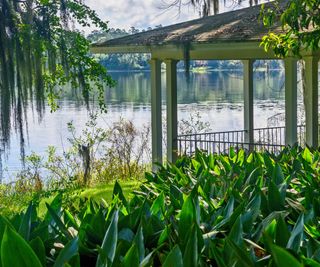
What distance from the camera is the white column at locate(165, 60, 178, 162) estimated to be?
8.82 metres

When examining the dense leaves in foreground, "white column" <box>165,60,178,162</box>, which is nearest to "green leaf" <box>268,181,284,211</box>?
the dense leaves in foreground

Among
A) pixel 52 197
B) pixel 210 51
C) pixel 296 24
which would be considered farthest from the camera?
pixel 210 51

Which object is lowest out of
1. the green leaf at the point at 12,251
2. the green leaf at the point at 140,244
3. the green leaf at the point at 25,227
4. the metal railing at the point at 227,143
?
the metal railing at the point at 227,143

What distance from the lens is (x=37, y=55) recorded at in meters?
8.03

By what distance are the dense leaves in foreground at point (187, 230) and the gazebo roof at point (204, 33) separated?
443cm

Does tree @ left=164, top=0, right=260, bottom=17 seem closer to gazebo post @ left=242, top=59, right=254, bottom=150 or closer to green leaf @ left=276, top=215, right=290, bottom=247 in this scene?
gazebo post @ left=242, top=59, right=254, bottom=150

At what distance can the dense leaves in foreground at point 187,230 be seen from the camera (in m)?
1.70

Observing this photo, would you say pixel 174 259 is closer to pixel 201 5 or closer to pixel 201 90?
pixel 201 5

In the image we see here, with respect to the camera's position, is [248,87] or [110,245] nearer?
[110,245]

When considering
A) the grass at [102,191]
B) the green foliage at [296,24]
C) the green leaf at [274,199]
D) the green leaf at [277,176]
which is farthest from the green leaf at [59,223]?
the grass at [102,191]

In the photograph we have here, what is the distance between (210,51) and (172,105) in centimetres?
116

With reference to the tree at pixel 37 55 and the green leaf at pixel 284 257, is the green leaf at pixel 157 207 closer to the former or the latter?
the green leaf at pixel 284 257

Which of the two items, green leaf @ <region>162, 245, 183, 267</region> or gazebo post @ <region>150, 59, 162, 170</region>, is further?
gazebo post @ <region>150, 59, 162, 170</region>

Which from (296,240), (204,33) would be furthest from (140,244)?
(204,33)
